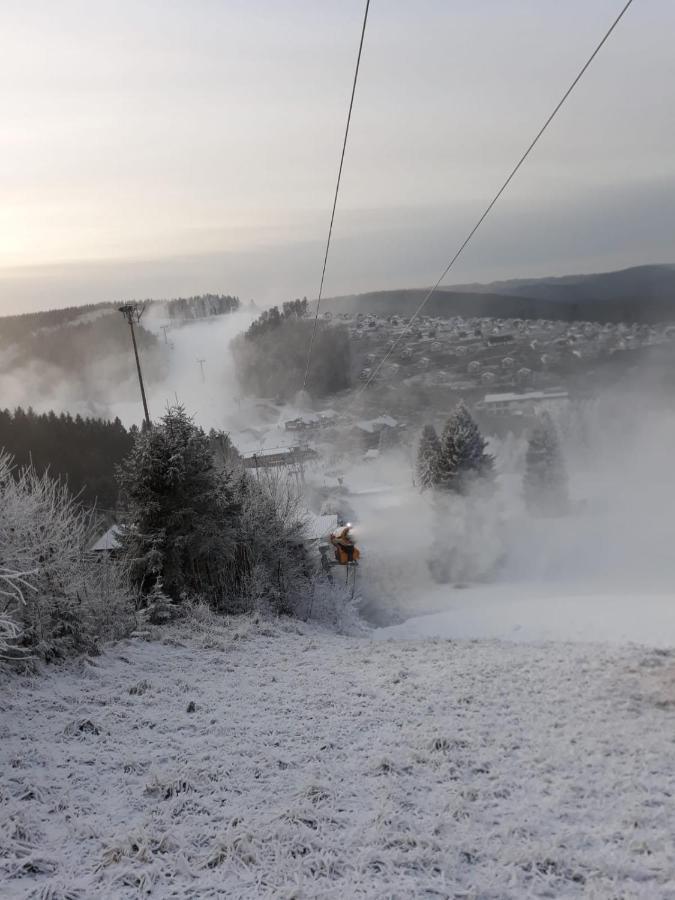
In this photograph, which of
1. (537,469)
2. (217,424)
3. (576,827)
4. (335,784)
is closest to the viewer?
(576,827)

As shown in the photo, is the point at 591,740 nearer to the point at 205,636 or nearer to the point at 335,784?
the point at 335,784

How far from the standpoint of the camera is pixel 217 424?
13850 cm

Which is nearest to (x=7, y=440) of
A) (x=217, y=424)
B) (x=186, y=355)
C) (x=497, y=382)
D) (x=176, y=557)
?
(x=176, y=557)

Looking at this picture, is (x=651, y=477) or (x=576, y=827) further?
(x=651, y=477)

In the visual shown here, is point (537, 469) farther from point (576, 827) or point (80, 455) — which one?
point (576, 827)

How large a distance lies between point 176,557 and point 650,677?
49.5 ft

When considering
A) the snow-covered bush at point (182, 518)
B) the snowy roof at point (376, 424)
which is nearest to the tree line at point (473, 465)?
the snow-covered bush at point (182, 518)

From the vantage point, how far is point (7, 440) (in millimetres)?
55344

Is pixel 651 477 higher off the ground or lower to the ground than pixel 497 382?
lower

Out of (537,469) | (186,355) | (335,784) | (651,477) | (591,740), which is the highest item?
(186,355)

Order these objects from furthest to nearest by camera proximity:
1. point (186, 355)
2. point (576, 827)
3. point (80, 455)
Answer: point (186, 355)
point (80, 455)
point (576, 827)

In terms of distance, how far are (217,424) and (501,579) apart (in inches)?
3788

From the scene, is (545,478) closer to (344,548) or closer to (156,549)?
(344,548)

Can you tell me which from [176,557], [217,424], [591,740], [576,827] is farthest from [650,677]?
[217,424]
